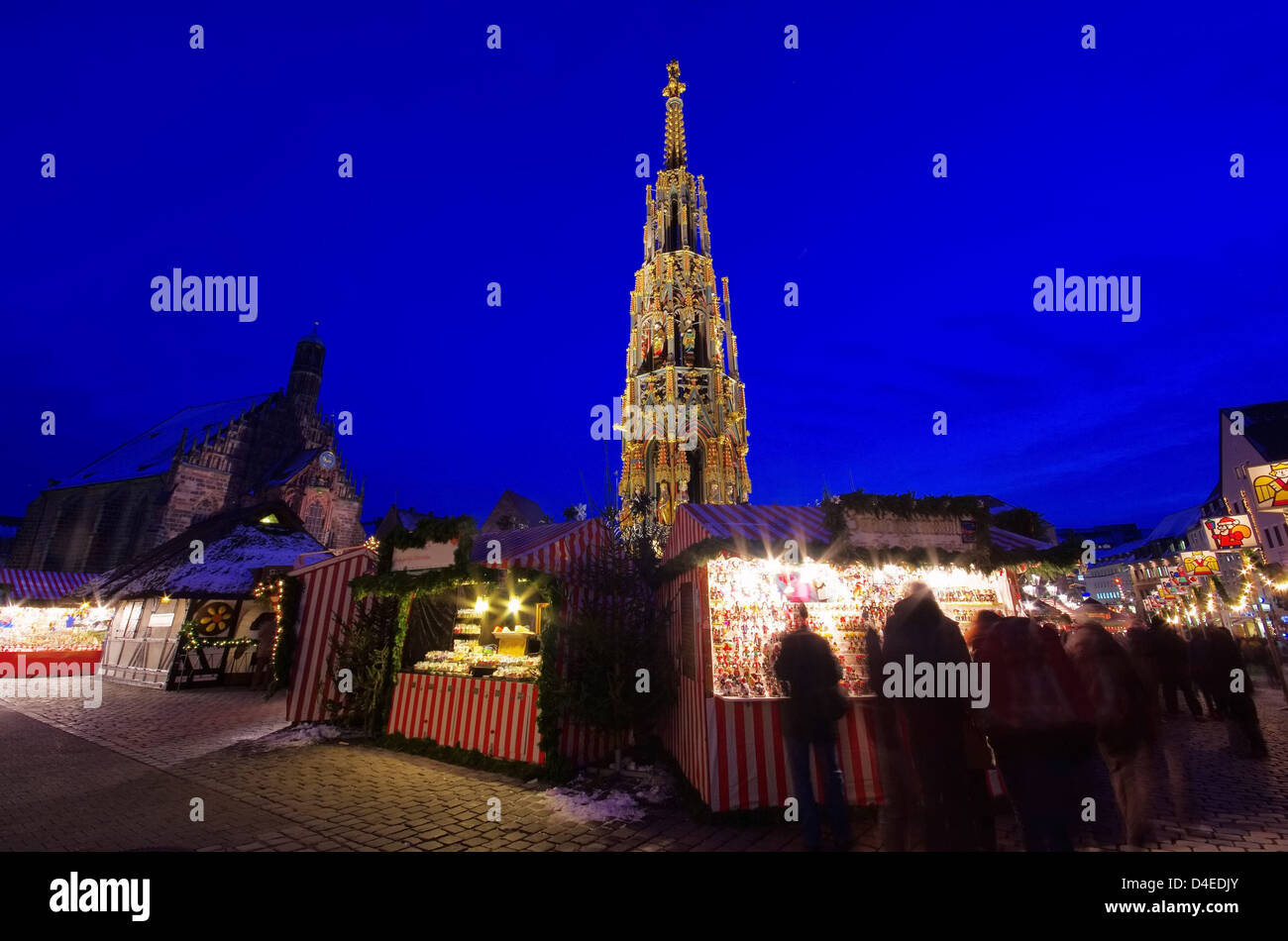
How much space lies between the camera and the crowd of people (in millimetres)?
3883

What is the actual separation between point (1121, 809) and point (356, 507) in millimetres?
43999

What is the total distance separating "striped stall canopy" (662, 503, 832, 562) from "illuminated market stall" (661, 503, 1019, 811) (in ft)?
0.09

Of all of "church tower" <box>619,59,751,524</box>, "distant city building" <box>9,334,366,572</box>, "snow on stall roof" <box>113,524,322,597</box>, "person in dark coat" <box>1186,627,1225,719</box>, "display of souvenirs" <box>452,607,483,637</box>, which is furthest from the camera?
"church tower" <box>619,59,751,524</box>

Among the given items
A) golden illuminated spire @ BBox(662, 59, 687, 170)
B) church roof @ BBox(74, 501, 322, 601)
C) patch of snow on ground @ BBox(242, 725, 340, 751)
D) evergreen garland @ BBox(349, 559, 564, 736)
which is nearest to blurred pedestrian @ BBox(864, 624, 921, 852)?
evergreen garland @ BBox(349, 559, 564, 736)

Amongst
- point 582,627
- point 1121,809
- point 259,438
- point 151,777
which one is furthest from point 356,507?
point 1121,809

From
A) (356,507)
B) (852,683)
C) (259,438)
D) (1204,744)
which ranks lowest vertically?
(1204,744)

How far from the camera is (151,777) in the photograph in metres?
7.09

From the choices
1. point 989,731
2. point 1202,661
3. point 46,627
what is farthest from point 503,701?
point 46,627

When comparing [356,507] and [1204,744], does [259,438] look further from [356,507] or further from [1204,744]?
[1204,744]

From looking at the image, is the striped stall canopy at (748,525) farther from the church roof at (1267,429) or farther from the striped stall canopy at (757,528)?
the church roof at (1267,429)

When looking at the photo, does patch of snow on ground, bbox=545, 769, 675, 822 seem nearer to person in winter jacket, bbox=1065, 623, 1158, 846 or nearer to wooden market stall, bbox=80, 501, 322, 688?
person in winter jacket, bbox=1065, 623, 1158, 846

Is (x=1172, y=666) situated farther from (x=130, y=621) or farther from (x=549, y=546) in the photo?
(x=130, y=621)

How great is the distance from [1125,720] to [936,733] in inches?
79.2

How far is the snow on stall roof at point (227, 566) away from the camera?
1660 centimetres
